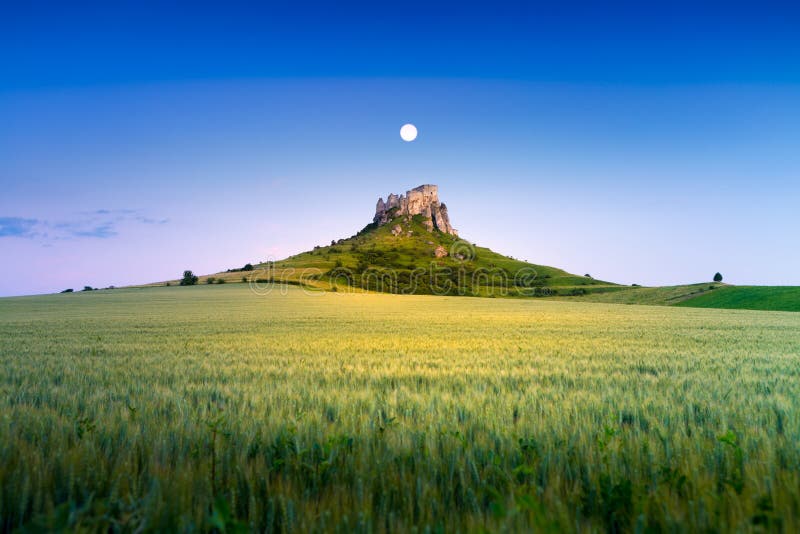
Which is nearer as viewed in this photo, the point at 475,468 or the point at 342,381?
the point at 475,468

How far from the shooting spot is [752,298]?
68.7 meters

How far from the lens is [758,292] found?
71500mm

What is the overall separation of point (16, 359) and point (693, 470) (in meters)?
13.8

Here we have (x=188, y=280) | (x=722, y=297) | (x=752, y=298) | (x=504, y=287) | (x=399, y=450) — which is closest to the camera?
(x=399, y=450)

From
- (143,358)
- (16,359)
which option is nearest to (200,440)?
(143,358)

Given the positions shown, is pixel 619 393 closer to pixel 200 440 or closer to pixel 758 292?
pixel 200 440

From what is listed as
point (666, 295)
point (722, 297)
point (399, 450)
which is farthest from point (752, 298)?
point (399, 450)

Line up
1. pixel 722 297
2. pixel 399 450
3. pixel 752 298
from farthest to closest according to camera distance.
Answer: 1. pixel 722 297
2. pixel 752 298
3. pixel 399 450

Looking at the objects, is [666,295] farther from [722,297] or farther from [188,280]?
[188,280]

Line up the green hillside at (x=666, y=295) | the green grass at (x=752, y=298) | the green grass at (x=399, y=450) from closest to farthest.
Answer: the green grass at (x=399, y=450) → the green grass at (x=752, y=298) → the green hillside at (x=666, y=295)

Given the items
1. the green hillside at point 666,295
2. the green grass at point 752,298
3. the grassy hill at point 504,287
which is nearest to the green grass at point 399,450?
the green grass at point 752,298

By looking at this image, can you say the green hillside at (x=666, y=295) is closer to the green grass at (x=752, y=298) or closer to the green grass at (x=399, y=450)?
the green grass at (x=752, y=298)

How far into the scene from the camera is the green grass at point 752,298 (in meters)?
62.2

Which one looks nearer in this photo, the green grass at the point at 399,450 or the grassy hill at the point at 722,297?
the green grass at the point at 399,450
